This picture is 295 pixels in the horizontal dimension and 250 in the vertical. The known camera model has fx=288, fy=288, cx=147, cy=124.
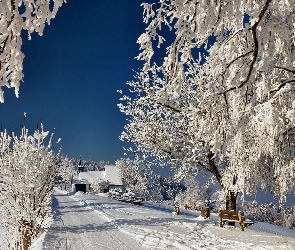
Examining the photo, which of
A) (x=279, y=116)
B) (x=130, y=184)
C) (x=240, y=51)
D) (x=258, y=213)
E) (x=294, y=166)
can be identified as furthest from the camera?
(x=258, y=213)

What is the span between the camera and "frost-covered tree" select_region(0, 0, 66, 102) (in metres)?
1.92

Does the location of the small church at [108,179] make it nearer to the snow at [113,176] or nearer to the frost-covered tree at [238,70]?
the snow at [113,176]

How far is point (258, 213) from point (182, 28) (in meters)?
94.4

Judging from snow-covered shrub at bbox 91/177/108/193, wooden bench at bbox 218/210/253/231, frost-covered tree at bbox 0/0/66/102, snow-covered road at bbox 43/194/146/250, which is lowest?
snow-covered shrub at bbox 91/177/108/193

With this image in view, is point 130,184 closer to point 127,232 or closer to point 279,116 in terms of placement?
point 127,232

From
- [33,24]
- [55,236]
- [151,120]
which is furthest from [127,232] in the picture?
[33,24]

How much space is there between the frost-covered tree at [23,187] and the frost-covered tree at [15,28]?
9280 millimetres

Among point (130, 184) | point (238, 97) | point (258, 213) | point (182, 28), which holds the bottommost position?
point (258, 213)

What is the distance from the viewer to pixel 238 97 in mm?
5484

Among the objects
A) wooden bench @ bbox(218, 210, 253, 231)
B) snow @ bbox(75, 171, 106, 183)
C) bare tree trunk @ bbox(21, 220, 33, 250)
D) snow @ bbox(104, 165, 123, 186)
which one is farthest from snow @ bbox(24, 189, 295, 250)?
snow @ bbox(75, 171, 106, 183)

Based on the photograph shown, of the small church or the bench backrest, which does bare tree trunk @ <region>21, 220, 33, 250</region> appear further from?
the small church

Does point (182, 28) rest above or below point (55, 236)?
above

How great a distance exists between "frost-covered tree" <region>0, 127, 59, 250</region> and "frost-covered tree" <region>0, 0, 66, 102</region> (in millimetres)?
9280

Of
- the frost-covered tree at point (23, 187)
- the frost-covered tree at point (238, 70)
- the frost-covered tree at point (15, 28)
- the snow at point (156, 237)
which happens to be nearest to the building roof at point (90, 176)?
the snow at point (156, 237)
